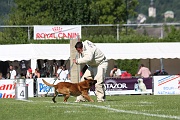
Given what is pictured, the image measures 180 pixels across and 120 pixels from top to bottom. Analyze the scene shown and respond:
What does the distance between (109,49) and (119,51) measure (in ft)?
2.14

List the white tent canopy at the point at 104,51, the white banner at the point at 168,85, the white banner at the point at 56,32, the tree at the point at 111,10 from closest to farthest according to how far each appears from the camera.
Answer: the white banner at the point at 168,85, the white tent canopy at the point at 104,51, the white banner at the point at 56,32, the tree at the point at 111,10

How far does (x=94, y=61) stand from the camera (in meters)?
18.9

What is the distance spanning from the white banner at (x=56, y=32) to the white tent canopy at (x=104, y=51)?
248 inches

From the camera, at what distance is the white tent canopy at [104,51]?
121 ft

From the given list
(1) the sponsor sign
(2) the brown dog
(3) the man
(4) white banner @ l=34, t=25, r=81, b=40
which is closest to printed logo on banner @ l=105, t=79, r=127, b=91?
(1) the sponsor sign

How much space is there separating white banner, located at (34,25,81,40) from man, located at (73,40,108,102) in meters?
25.7

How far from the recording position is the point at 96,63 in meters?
19.0

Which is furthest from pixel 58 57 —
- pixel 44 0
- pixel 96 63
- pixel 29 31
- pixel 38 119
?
pixel 44 0

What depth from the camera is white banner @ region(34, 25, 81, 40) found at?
45.0 meters

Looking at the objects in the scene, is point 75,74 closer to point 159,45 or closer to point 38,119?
point 159,45

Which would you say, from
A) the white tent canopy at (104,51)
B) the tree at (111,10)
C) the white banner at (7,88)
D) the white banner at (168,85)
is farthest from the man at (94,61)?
the tree at (111,10)

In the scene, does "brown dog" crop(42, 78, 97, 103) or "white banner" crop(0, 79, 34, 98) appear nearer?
"brown dog" crop(42, 78, 97, 103)

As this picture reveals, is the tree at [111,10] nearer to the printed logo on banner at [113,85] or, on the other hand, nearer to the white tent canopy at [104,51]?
the white tent canopy at [104,51]

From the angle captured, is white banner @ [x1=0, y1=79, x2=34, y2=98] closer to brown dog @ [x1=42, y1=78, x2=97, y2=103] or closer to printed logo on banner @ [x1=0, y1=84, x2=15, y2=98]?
printed logo on banner @ [x1=0, y1=84, x2=15, y2=98]
